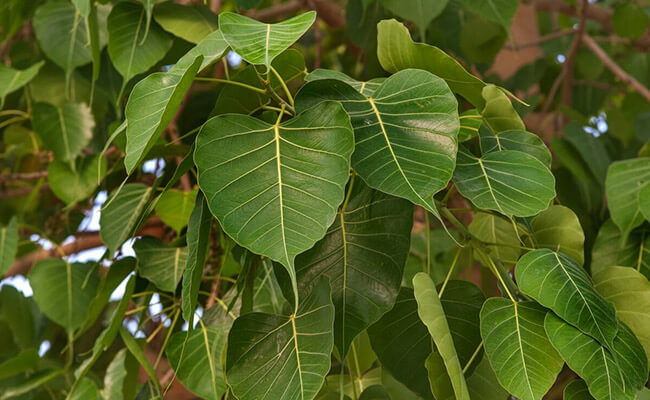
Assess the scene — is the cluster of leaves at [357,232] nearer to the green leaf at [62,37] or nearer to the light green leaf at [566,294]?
the light green leaf at [566,294]

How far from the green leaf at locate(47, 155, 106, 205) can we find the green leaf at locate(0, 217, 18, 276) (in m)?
0.07

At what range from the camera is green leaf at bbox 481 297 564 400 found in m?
0.56

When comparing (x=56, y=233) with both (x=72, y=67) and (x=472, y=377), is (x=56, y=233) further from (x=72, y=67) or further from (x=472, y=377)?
(x=472, y=377)

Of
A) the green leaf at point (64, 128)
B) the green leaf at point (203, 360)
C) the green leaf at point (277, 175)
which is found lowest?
the green leaf at point (64, 128)

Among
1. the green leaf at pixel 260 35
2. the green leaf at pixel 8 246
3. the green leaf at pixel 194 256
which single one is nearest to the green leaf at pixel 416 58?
the green leaf at pixel 260 35

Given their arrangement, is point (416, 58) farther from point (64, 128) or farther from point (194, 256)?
point (64, 128)

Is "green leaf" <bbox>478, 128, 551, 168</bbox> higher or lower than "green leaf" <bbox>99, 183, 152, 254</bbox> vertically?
higher

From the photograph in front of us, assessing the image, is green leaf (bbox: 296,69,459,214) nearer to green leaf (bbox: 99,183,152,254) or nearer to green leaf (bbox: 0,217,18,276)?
green leaf (bbox: 99,183,152,254)

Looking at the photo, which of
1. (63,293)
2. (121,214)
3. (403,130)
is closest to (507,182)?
(403,130)

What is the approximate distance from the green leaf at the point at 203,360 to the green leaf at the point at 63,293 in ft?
1.04

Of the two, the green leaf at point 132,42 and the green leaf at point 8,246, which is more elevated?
the green leaf at point 132,42

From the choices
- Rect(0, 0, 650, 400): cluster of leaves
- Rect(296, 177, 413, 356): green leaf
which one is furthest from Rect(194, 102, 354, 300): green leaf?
Rect(296, 177, 413, 356): green leaf

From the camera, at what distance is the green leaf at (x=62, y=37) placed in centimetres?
101

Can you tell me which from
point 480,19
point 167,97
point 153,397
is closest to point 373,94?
point 167,97
